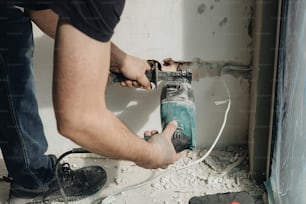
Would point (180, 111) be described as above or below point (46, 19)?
below

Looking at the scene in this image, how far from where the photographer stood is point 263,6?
1.38 meters

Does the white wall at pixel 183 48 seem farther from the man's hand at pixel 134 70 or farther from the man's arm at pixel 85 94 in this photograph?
the man's arm at pixel 85 94

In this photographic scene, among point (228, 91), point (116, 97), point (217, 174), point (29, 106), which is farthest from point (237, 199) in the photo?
point (29, 106)

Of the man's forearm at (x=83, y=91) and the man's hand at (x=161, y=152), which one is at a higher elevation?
the man's forearm at (x=83, y=91)

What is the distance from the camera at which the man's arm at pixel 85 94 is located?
952 mm

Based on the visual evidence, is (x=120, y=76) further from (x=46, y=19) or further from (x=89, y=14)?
(x=89, y=14)

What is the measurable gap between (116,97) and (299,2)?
2.50ft

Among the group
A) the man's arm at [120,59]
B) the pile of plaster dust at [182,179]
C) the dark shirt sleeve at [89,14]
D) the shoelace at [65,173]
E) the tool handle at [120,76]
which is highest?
the dark shirt sleeve at [89,14]

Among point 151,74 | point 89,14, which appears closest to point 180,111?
point 151,74

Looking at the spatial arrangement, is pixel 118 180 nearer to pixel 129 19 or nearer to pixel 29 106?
pixel 29 106

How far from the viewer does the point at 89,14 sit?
0.94 meters

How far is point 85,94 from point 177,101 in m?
0.55

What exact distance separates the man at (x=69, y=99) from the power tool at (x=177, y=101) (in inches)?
1.6

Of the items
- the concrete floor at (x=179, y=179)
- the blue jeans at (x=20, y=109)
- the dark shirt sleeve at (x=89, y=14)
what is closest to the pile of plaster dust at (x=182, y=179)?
the concrete floor at (x=179, y=179)
